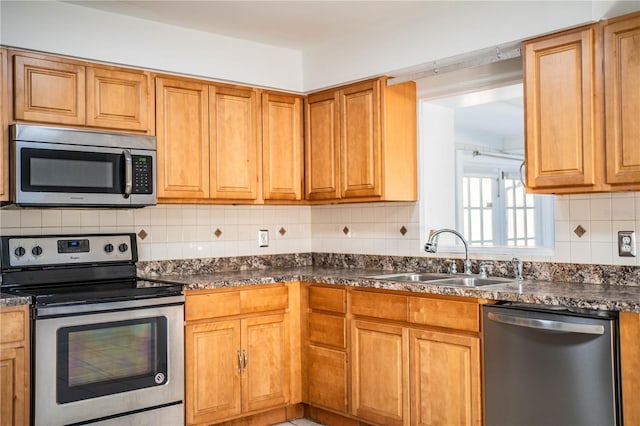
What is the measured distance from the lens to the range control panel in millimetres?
3049

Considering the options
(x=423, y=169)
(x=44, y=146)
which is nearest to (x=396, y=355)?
(x=423, y=169)

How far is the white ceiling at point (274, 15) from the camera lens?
312 cm

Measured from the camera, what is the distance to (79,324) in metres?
2.72

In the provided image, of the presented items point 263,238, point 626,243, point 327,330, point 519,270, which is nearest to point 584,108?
point 626,243

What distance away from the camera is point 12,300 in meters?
2.56

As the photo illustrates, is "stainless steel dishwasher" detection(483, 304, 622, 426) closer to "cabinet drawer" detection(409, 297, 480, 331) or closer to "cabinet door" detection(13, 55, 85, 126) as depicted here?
"cabinet drawer" detection(409, 297, 480, 331)

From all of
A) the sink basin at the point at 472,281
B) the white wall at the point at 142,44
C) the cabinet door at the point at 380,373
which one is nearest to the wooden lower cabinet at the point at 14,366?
the white wall at the point at 142,44

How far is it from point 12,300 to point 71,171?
0.75 meters

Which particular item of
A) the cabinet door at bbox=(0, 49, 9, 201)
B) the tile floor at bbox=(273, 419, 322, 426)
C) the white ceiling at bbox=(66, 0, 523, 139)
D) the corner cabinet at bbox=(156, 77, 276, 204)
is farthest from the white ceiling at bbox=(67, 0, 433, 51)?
the tile floor at bbox=(273, 419, 322, 426)

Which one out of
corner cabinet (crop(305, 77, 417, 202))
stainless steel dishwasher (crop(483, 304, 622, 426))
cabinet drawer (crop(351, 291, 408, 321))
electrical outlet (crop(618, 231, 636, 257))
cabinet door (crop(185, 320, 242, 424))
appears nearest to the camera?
stainless steel dishwasher (crop(483, 304, 622, 426))

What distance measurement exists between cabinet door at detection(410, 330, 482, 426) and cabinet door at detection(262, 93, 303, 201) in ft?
4.69

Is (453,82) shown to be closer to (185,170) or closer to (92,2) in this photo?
(185,170)

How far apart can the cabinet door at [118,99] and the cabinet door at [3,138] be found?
0.40 m

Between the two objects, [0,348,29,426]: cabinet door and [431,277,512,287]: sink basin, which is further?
[431,277,512,287]: sink basin
